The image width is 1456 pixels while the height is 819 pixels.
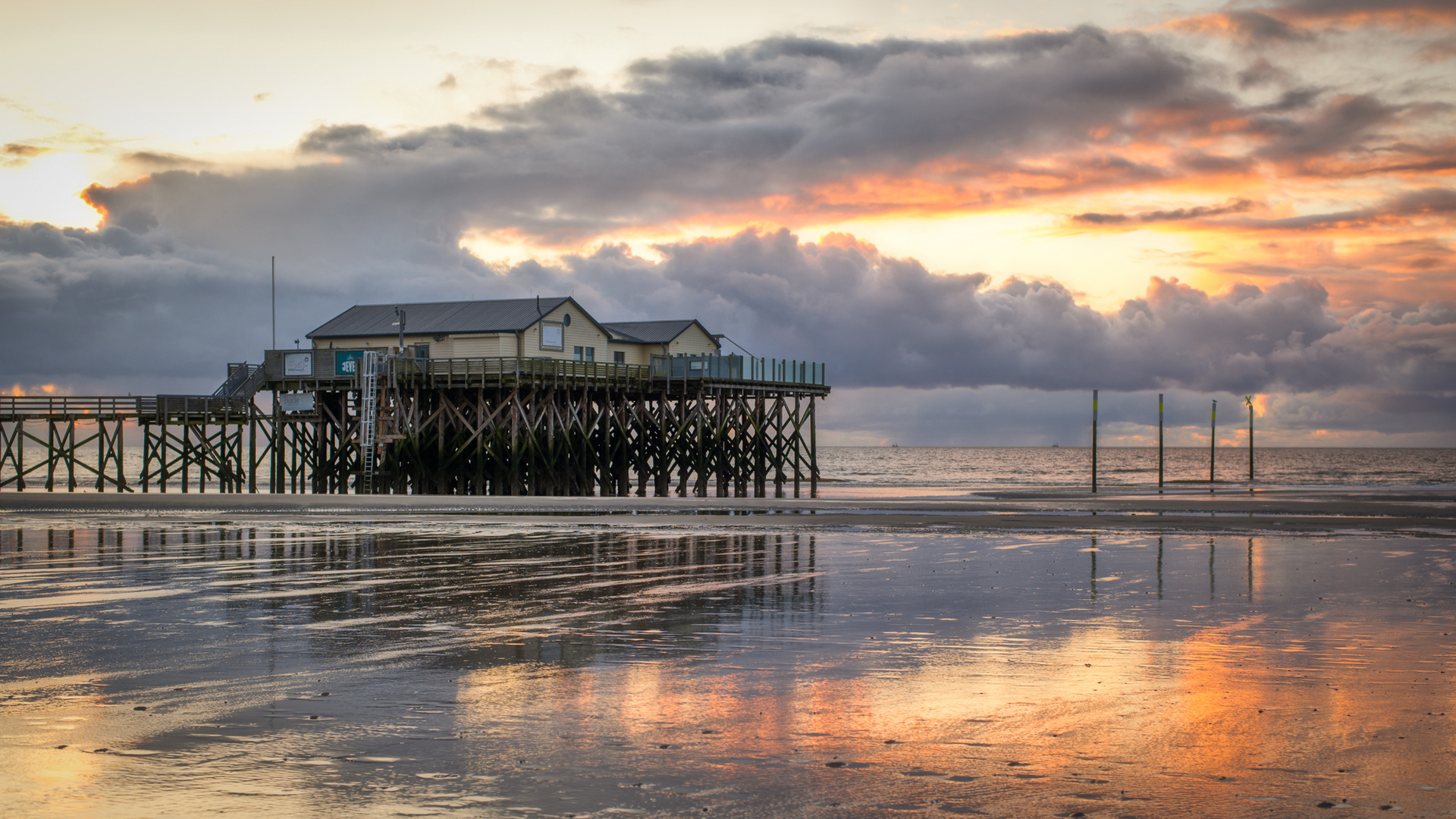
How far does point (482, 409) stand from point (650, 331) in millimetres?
12232

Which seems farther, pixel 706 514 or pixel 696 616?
pixel 706 514

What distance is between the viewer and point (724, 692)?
8.29 m

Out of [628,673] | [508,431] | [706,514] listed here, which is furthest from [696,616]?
[508,431]

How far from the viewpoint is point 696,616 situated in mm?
12016

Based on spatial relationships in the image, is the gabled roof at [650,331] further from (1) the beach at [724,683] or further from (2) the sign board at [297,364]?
(1) the beach at [724,683]

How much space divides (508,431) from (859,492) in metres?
18.8

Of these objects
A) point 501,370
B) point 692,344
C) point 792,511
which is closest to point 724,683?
point 792,511

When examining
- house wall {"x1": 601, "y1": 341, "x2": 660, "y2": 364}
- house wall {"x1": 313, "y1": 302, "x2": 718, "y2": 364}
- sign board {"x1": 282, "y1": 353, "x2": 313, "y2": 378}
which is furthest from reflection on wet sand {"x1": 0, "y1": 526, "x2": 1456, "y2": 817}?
house wall {"x1": 601, "y1": 341, "x2": 660, "y2": 364}

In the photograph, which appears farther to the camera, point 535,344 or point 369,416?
point 535,344

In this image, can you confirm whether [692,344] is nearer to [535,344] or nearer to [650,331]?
[650,331]

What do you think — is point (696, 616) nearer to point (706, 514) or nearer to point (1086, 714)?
point (1086, 714)

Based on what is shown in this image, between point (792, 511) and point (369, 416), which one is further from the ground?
point (369, 416)

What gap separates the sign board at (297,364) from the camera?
4791cm

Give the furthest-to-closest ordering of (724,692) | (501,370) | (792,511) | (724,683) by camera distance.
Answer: (501,370) → (792,511) → (724,683) → (724,692)
